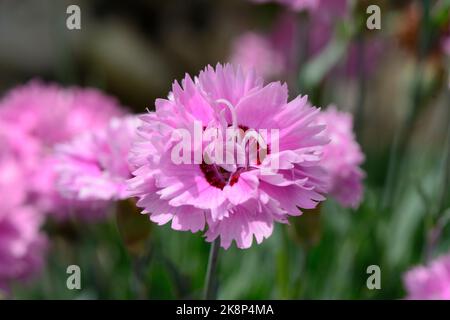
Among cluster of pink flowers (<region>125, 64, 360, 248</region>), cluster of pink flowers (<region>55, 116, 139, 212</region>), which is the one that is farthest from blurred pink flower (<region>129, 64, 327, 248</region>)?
cluster of pink flowers (<region>55, 116, 139, 212</region>)

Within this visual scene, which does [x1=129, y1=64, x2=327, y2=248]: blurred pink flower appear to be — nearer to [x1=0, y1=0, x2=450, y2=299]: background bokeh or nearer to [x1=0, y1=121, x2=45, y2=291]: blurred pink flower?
[x1=0, y1=0, x2=450, y2=299]: background bokeh

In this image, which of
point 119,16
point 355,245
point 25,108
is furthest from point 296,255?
point 119,16

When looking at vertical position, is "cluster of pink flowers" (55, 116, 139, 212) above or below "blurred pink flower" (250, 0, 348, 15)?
below

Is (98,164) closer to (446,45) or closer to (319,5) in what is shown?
(319,5)

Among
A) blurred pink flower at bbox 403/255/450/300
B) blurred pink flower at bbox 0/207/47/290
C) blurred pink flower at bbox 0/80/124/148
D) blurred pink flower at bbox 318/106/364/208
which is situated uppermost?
blurred pink flower at bbox 0/80/124/148

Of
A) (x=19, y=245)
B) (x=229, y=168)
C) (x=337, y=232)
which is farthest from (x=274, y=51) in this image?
(x=229, y=168)

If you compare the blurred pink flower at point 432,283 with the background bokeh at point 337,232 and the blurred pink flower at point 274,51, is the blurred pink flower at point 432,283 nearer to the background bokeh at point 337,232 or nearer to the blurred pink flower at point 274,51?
the background bokeh at point 337,232

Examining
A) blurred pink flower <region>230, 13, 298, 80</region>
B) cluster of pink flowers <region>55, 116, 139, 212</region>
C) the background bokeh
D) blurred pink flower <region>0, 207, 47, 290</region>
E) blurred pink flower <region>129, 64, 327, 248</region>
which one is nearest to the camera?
blurred pink flower <region>129, 64, 327, 248</region>
